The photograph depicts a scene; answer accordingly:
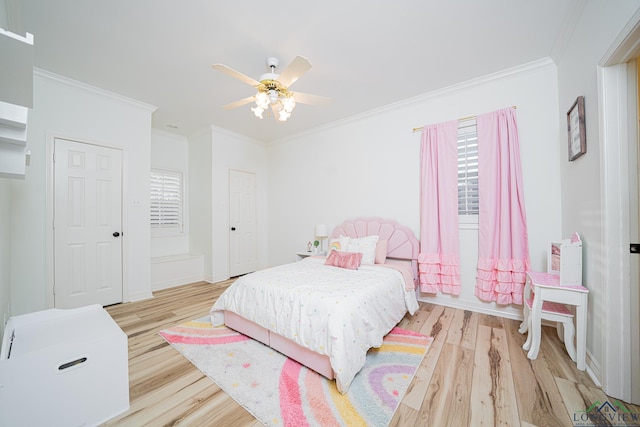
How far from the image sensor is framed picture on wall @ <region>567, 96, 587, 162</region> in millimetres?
1914

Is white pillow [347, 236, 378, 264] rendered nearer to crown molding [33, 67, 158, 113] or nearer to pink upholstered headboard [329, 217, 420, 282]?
pink upholstered headboard [329, 217, 420, 282]

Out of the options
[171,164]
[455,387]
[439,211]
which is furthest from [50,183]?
[439,211]

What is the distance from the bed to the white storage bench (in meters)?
0.98

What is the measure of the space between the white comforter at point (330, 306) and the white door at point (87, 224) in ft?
6.25

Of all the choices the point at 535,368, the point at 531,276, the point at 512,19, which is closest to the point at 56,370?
the point at 535,368

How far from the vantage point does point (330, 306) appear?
1775 mm

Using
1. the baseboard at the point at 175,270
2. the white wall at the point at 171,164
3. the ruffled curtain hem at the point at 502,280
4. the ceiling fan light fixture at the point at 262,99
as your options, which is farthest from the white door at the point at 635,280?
the white wall at the point at 171,164

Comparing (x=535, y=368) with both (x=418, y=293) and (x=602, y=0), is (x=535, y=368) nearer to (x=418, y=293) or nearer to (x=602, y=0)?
(x=418, y=293)

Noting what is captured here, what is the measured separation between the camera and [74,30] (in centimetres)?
213

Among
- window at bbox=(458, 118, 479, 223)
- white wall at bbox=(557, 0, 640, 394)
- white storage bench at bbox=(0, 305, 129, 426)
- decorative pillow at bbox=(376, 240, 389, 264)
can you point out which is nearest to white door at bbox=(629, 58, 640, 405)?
white wall at bbox=(557, 0, 640, 394)

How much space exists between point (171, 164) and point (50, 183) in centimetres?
196

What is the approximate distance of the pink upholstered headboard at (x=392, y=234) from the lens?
326cm

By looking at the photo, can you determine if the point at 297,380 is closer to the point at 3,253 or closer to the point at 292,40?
the point at 3,253

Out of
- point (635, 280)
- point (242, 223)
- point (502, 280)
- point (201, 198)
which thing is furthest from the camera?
point (242, 223)
